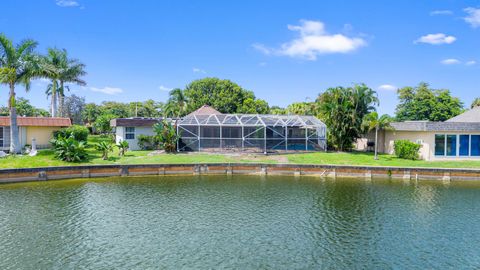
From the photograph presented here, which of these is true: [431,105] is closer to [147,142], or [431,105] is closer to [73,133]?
[147,142]

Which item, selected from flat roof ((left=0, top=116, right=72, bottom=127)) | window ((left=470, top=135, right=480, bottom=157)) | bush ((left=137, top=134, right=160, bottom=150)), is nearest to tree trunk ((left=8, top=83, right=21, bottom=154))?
flat roof ((left=0, top=116, right=72, bottom=127))

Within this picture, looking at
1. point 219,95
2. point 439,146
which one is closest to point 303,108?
point 219,95

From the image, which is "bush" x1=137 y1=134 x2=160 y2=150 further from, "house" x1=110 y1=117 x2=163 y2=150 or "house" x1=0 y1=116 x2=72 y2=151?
"house" x1=0 y1=116 x2=72 y2=151

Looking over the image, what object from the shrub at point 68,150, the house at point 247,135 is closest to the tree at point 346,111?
the house at point 247,135

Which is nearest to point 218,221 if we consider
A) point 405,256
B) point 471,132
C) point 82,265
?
point 82,265

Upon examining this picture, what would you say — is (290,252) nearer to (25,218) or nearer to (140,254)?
(140,254)

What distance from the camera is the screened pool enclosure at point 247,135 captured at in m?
30.6

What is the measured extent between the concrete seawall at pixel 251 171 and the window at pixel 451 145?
166 inches

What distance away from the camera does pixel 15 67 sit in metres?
25.3

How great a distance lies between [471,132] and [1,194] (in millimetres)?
35076

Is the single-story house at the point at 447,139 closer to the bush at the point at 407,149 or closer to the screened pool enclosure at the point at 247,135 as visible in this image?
the bush at the point at 407,149

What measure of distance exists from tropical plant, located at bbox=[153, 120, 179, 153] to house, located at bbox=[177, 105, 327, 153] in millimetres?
922

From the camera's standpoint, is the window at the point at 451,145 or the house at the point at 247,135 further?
the house at the point at 247,135

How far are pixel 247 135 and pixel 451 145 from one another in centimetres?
1823
